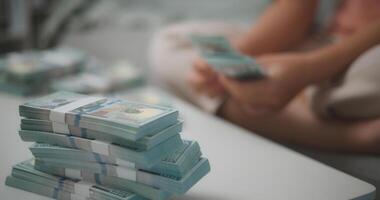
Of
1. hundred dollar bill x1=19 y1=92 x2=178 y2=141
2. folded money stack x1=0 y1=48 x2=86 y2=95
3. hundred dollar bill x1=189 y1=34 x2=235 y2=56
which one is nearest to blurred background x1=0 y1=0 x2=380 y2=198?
folded money stack x1=0 y1=48 x2=86 y2=95

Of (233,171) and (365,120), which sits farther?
(365,120)

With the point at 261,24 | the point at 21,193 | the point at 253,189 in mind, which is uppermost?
the point at 261,24

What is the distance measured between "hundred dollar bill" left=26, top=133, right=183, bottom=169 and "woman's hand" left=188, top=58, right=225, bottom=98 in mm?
477

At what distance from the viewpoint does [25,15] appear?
6.60 ft

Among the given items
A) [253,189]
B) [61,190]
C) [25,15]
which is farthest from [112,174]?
[25,15]

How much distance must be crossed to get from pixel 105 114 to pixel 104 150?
1.9 inches

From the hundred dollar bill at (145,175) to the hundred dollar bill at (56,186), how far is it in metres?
0.02

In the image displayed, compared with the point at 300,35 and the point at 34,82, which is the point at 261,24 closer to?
the point at 300,35

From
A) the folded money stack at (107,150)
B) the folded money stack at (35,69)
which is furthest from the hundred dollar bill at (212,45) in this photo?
the folded money stack at (35,69)

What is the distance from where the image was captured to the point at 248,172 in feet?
2.66

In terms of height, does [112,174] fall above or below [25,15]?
below

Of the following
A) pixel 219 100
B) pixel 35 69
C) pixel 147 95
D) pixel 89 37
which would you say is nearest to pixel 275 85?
pixel 219 100

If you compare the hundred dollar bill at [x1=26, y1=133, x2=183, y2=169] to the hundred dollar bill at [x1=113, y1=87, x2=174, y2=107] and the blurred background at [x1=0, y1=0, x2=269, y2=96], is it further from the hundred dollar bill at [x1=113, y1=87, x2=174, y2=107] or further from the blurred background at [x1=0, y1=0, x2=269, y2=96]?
the blurred background at [x1=0, y1=0, x2=269, y2=96]

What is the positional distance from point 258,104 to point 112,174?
435 millimetres
